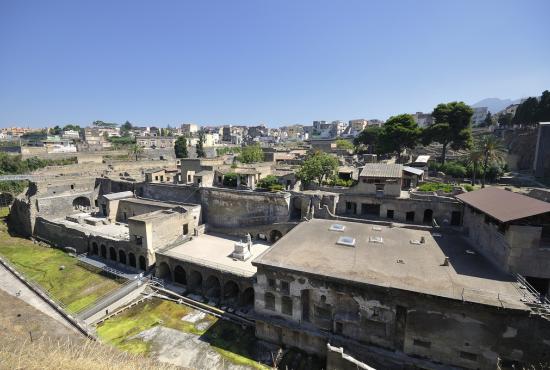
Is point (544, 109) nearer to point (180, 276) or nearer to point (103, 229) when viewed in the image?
point (180, 276)

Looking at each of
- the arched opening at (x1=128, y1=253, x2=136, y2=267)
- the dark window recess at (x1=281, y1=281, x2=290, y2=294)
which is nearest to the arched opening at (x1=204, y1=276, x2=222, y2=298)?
the dark window recess at (x1=281, y1=281, x2=290, y2=294)

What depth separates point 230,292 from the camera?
26188mm

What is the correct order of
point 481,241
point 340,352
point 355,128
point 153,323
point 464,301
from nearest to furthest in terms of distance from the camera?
point 464,301 < point 340,352 < point 481,241 < point 153,323 < point 355,128

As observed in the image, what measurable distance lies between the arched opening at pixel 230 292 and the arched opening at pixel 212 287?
0.70 m

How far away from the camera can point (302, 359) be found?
1870cm

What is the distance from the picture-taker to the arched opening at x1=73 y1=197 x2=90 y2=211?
44.8 m

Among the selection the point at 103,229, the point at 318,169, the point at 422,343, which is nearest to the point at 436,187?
the point at 318,169

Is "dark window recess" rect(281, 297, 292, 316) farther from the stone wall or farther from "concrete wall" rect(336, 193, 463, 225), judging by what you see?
the stone wall

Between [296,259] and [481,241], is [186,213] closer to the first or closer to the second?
[296,259]

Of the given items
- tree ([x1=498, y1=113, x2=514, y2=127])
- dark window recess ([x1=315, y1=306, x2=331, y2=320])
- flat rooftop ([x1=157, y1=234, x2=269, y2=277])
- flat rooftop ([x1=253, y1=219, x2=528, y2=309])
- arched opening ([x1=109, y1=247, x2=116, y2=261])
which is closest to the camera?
flat rooftop ([x1=253, y1=219, x2=528, y2=309])

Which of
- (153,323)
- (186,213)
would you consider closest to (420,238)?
(153,323)

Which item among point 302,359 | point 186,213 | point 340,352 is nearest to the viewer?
point 340,352

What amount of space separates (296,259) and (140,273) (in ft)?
59.6

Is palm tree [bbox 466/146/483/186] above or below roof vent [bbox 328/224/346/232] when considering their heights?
above
